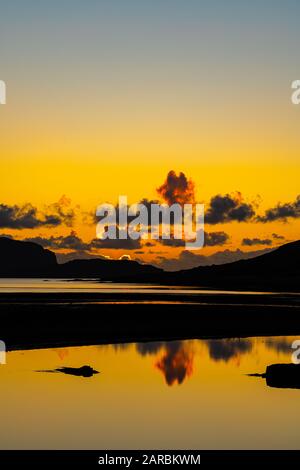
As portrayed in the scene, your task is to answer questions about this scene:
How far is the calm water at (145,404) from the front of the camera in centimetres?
2766

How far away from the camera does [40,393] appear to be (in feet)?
118

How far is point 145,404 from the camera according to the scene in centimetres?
3469

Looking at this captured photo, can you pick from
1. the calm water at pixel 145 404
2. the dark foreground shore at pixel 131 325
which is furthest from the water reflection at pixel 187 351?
the dark foreground shore at pixel 131 325

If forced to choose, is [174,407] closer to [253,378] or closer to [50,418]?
[50,418]

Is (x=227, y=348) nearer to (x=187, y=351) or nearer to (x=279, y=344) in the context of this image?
(x=187, y=351)

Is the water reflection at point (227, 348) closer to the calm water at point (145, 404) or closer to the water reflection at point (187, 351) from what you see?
the water reflection at point (187, 351)

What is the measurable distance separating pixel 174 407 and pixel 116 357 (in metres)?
17.4

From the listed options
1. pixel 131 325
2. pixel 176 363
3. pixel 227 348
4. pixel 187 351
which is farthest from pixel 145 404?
pixel 131 325

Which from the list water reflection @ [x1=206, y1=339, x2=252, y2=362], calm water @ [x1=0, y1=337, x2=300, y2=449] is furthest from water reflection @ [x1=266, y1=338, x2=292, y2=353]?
calm water @ [x1=0, y1=337, x2=300, y2=449]

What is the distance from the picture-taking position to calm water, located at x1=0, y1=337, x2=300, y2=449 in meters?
27.7

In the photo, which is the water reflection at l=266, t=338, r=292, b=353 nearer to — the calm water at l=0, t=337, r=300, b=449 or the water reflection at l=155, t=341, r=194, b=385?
the calm water at l=0, t=337, r=300, b=449
